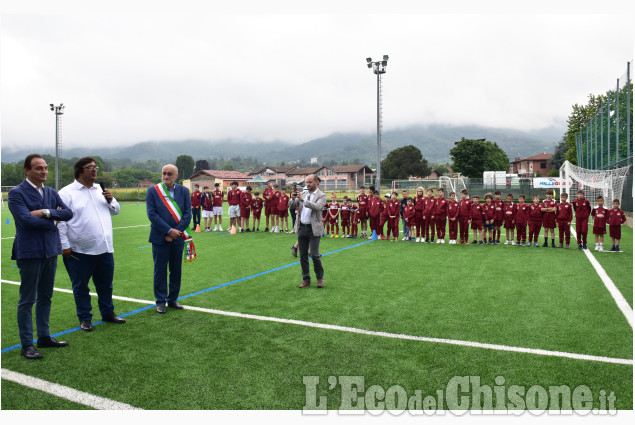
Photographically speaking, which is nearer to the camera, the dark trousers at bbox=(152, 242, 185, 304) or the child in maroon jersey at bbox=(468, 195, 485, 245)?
the dark trousers at bbox=(152, 242, 185, 304)

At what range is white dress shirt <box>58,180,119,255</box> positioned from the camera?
5.27m

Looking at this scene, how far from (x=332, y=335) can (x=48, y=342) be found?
3.11 m

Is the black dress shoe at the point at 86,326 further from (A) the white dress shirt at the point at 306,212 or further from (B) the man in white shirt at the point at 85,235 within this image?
(A) the white dress shirt at the point at 306,212

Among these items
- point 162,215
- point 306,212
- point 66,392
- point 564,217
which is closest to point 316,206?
point 306,212

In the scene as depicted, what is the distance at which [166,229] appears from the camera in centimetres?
596

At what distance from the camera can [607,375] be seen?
3.90 metres

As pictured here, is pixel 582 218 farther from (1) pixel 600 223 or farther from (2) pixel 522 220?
(2) pixel 522 220

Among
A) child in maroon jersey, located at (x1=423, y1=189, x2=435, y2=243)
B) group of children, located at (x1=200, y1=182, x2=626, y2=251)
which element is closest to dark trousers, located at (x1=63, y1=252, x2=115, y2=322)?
group of children, located at (x1=200, y1=182, x2=626, y2=251)

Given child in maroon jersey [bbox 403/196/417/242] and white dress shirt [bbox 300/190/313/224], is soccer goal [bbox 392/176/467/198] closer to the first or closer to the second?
child in maroon jersey [bbox 403/196/417/242]

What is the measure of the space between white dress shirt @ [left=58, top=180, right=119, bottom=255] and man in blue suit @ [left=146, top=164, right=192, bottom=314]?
0.73 meters

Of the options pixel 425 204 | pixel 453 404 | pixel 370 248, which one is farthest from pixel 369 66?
pixel 453 404

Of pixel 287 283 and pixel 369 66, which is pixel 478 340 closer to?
pixel 287 283

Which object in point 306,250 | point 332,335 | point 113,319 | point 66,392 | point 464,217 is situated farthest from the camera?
point 464,217

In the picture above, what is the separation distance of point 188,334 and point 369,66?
61.0ft
